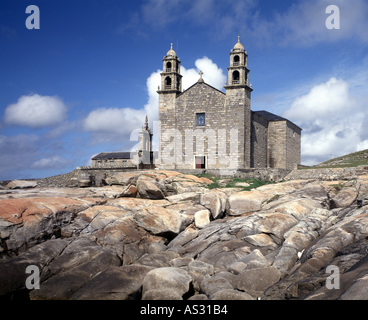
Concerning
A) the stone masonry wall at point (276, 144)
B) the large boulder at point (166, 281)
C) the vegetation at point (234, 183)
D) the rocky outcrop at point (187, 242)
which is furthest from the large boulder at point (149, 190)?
the stone masonry wall at point (276, 144)

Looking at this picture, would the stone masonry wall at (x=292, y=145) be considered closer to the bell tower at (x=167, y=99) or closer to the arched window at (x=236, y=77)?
the arched window at (x=236, y=77)

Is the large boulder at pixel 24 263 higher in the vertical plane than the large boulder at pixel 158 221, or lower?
lower

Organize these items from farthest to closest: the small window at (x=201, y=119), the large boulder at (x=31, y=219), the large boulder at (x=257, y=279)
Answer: the small window at (x=201, y=119), the large boulder at (x=31, y=219), the large boulder at (x=257, y=279)

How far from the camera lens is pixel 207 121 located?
36688 millimetres

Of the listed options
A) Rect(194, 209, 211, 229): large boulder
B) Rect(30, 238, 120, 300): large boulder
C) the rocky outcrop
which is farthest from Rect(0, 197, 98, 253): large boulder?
Rect(194, 209, 211, 229): large boulder

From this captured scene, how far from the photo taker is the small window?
3688cm

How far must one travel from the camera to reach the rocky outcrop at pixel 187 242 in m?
12.0

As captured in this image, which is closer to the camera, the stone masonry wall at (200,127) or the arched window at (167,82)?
the stone masonry wall at (200,127)

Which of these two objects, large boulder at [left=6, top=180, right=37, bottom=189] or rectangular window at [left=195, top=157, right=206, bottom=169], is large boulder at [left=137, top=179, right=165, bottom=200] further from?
rectangular window at [left=195, top=157, right=206, bottom=169]

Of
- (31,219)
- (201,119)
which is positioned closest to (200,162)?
(201,119)

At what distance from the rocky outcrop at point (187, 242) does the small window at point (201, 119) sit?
13270mm

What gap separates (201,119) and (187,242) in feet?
67.4

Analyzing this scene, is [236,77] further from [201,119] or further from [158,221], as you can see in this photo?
[158,221]
